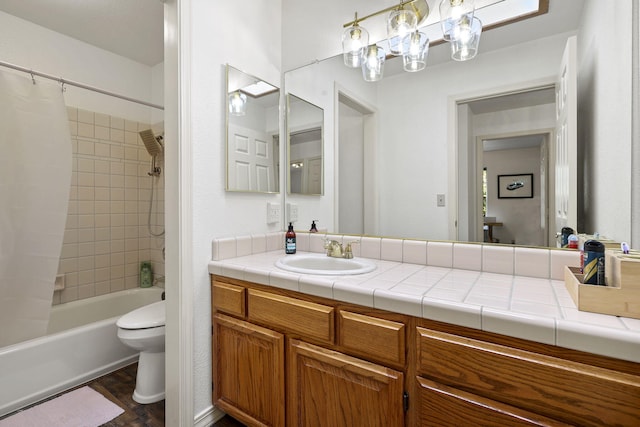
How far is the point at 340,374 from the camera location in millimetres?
1040

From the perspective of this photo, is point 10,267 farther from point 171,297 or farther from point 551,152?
point 551,152

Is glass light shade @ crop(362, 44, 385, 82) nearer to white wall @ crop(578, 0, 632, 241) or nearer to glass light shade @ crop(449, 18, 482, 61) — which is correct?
glass light shade @ crop(449, 18, 482, 61)

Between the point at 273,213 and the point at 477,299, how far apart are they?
4.19ft

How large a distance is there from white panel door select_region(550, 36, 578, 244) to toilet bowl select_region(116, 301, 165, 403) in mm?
2055

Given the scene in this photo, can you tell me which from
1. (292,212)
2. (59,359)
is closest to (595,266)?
(292,212)

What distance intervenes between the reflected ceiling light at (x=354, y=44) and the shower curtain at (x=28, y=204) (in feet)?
A: 6.15

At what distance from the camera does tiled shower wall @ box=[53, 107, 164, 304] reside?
240 cm

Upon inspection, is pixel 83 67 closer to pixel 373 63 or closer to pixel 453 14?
pixel 373 63

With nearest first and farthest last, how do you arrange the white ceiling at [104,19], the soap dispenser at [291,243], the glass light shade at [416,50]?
the glass light shade at [416,50] → the soap dispenser at [291,243] → the white ceiling at [104,19]

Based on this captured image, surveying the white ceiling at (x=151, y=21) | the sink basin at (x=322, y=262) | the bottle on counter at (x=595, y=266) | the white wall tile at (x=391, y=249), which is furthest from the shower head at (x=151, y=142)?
the bottle on counter at (x=595, y=266)

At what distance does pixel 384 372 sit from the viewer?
0.95 meters

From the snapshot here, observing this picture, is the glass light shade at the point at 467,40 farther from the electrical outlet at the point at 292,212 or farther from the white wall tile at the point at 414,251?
the electrical outlet at the point at 292,212

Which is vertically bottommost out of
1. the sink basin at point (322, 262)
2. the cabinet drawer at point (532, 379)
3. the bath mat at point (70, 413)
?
the bath mat at point (70, 413)

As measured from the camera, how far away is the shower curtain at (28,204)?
1.68 meters
